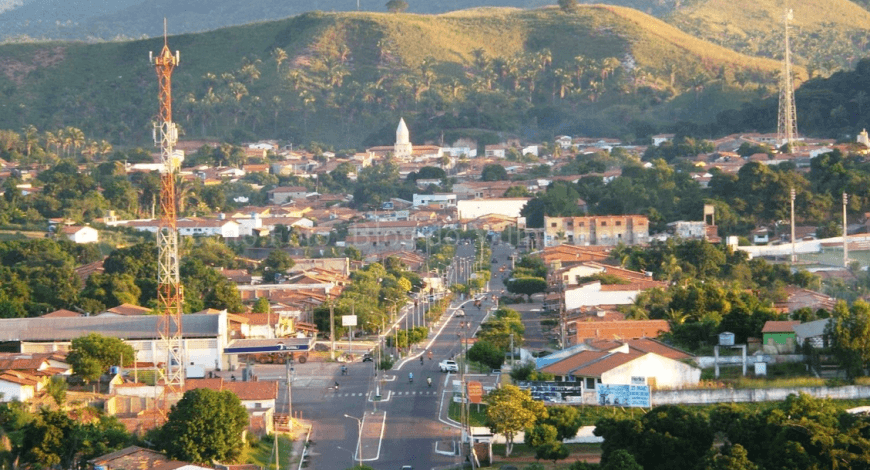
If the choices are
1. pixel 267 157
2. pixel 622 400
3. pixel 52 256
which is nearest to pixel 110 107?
pixel 267 157

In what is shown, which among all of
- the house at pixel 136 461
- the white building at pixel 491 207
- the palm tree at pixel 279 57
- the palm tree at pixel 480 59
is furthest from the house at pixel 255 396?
the palm tree at pixel 480 59

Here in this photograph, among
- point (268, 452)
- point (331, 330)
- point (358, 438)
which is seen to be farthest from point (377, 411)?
point (331, 330)

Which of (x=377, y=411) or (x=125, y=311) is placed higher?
(x=125, y=311)

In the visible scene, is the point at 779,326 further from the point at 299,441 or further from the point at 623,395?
the point at 299,441

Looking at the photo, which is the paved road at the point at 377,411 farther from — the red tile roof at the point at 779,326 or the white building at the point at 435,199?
the white building at the point at 435,199

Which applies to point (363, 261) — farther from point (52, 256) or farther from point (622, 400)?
point (622, 400)

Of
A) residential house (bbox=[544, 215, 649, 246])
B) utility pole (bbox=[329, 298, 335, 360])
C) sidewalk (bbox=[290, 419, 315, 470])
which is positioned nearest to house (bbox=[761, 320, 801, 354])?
sidewalk (bbox=[290, 419, 315, 470])
